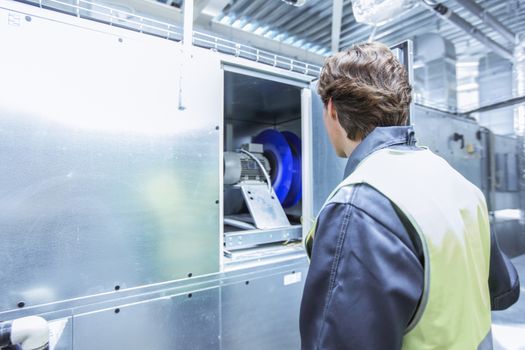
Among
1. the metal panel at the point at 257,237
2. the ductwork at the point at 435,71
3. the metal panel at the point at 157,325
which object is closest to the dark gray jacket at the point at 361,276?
the metal panel at the point at 157,325

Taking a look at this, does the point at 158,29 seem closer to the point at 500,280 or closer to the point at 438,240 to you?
the point at 438,240

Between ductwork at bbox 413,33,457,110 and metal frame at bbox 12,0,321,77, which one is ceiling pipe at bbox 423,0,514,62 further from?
metal frame at bbox 12,0,321,77

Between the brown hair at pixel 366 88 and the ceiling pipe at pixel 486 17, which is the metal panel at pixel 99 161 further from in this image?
the ceiling pipe at pixel 486 17

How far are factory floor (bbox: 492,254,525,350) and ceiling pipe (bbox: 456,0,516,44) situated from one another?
1.69 metres

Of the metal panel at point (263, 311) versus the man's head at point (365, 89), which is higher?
the man's head at point (365, 89)

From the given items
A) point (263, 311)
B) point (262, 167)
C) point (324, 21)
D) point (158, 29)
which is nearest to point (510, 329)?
point (263, 311)

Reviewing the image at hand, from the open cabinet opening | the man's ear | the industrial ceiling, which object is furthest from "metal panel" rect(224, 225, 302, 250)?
the industrial ceiling

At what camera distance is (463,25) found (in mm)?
1834

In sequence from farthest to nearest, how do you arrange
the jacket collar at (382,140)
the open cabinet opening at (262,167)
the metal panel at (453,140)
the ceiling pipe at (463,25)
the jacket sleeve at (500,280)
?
1. the metal panel at (453,140)
2. the ceiling pipe at (463,25)
3. the open cabinet opening at (262,167)
4. the jacket sleeve at (500,280)
5. the jacket collar at (382,140)

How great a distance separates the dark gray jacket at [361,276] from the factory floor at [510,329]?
4.74ft

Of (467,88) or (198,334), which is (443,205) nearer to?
(198,334)

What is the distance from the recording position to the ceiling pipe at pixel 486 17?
1.60 meters

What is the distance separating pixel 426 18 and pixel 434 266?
2.06m

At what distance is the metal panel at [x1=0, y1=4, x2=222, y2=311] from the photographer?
23.9 inches
